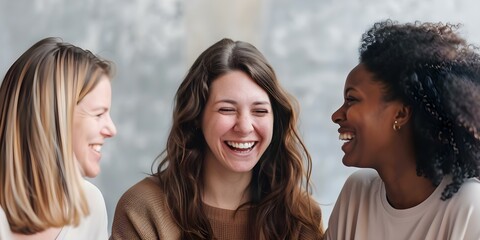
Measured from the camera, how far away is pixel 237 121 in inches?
75.3

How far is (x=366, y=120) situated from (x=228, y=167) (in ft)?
1.36

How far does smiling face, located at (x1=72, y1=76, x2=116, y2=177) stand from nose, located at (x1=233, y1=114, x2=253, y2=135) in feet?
1.43

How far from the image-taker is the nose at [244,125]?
6.21 ft

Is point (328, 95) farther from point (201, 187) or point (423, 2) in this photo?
point (201, 187)

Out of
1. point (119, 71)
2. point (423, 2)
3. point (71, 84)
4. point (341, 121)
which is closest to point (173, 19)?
point (119, 71)

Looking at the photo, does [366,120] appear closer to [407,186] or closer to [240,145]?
[407,186]

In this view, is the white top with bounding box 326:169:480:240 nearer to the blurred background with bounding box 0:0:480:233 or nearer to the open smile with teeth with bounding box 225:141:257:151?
the open smile with teeth with bounding box 225:141:257:151

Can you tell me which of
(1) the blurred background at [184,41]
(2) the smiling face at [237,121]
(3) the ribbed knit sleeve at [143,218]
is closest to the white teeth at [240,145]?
(2) the smiling face at [237,121]

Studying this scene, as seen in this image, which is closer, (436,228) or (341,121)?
(436,228)

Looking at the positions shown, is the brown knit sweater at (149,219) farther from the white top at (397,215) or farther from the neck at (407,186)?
the neck at (407,186)

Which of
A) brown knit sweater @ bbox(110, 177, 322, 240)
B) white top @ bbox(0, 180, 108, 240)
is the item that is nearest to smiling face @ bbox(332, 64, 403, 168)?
brown knit sweater @ bbox(110, 177, 322, 240)

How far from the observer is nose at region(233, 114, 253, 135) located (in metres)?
1.89

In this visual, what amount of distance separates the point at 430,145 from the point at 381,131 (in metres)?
0.12

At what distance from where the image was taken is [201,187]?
2045 millimetres
